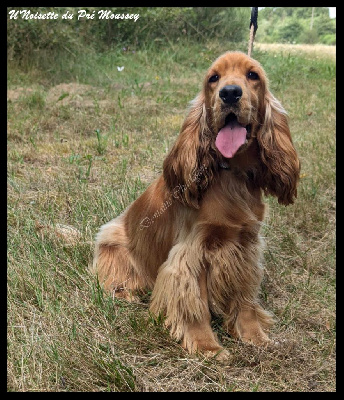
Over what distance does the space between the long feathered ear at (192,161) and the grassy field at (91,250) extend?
0.74 meters

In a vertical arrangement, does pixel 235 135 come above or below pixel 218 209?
above

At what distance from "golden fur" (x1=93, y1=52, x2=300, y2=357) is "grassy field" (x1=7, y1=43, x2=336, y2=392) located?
0.17m

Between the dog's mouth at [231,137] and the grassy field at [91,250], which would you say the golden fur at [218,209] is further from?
the grassy field at [91,250]

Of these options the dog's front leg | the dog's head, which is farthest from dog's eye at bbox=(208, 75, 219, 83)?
the dog's front leg

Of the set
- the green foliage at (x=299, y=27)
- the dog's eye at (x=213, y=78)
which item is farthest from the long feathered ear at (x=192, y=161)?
the green foliage at (x=299, y=27)

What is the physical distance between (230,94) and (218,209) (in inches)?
24.3

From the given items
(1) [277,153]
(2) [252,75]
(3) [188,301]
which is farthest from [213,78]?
(3) [188,301]

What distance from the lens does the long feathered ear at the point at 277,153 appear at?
2730 millimetres

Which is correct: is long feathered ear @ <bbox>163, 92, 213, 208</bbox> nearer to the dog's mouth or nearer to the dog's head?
the dog's head

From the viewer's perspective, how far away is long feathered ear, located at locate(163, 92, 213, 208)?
2674 mm

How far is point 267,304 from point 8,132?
4002mm

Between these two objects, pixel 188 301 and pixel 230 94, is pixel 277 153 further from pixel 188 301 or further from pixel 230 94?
pixel 188 301

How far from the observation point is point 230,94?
241 centimetres

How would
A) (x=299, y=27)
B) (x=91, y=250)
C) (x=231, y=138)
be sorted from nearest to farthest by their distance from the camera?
(x=231, y=138), (x=91, y=250), (x=299, y=27)
